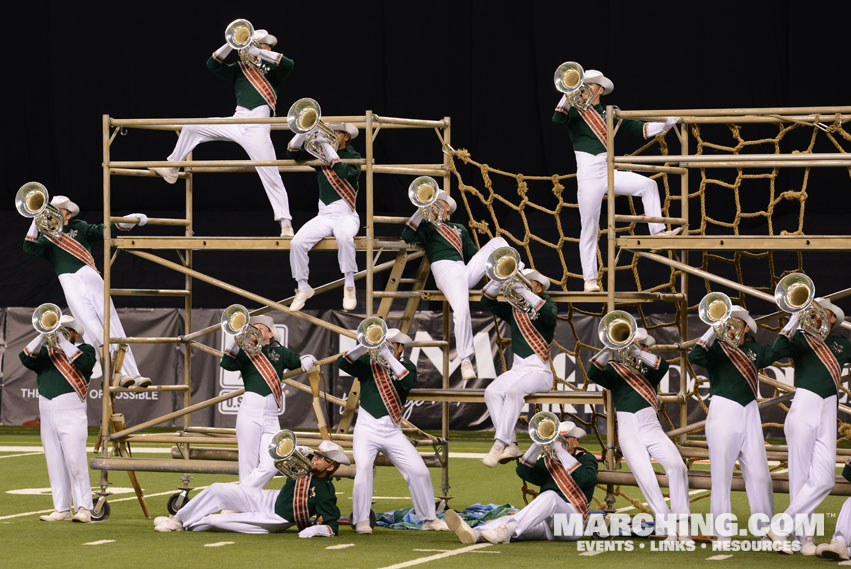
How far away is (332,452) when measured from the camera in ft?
46.7

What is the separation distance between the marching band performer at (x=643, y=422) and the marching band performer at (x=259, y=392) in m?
3.20

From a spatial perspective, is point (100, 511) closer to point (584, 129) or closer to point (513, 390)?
point (513, 390)

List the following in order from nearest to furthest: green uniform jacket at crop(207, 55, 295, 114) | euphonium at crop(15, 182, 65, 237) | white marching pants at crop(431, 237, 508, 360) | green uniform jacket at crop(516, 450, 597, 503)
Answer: green uniform jacket at crop(516, 450, 597, 503)
white marching pants at crop(431, 237, 508, 360)
euphonium at crop(15, 182, 65, 237)
green uniform jacket at crop(207, 55, 295, 114)

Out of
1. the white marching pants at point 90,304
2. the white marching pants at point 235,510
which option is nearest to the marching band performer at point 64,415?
the white marching pants at point 90,304

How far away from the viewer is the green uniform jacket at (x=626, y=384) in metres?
13.5

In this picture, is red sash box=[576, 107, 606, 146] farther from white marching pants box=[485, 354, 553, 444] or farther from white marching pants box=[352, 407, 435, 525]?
white marching pants box=[352, 407, 435, 525]

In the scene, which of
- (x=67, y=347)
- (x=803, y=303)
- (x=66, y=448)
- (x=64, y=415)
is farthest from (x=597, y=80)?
(x=66, y=448)

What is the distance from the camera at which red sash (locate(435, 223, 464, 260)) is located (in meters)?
15.3

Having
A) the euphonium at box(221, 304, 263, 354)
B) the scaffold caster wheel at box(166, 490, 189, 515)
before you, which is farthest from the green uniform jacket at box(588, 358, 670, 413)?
the scaffold caster wheel at box(166, 490, 189, 515)

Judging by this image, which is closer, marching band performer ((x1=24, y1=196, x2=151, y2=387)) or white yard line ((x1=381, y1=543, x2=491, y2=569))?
white yard line ((x1=381, y1=543, x2=491, y2=569))

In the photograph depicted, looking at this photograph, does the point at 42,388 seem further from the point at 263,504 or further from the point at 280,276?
the point at 280,276

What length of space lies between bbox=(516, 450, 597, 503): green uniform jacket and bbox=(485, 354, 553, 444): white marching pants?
418mm

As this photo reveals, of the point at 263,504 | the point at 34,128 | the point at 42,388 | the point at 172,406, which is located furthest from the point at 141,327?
the point at 263,504

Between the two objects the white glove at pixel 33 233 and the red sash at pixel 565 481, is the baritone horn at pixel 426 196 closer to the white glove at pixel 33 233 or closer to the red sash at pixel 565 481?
the red sash at pixel 565 481
